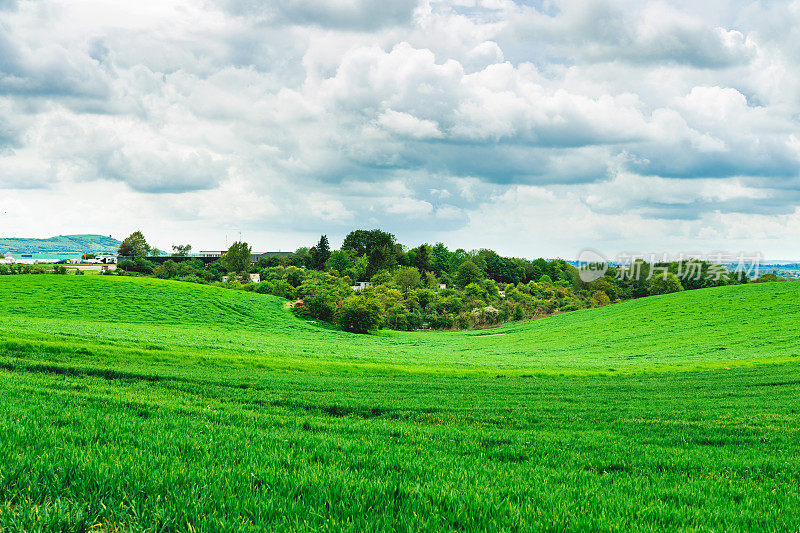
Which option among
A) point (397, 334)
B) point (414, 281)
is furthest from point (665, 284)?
point (397, 334)

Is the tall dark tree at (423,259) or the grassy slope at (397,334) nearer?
the grassy slope at (397,334)

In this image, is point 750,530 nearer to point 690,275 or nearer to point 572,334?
point 572,334

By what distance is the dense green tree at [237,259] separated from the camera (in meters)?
142

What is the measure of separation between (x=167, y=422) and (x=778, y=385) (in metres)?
24.1

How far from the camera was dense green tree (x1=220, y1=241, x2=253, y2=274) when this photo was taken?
467 ft

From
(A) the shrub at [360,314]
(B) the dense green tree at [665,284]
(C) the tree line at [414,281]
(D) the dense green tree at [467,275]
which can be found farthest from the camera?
(D) the dense green tree at [467,275]

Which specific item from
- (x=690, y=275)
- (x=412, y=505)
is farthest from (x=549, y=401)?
(x=690, y=275)

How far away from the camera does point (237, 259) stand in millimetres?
142875

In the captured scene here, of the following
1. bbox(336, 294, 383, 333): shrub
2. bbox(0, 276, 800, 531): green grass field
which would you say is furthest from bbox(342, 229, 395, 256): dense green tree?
bbox(0, 276, 800, 531): green grass field

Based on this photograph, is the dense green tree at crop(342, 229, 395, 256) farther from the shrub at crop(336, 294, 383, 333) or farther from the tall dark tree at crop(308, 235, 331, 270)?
the shrub at crop(336, 294, 383, 333)

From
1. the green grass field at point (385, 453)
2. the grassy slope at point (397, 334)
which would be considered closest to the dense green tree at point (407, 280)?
the grassy slope at point (397, 334)

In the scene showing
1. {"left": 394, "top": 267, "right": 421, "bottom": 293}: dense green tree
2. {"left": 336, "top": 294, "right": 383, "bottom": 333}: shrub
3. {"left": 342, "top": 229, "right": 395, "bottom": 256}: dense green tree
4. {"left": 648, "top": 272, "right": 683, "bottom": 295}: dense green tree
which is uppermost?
{"left": 342, "top": 229, "right": 395, "bottom": 256}: dense green tree

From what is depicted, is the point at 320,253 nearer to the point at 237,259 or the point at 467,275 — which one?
the point at 237,259

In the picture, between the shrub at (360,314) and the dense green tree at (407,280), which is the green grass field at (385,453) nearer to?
the shrub at (360,314)
